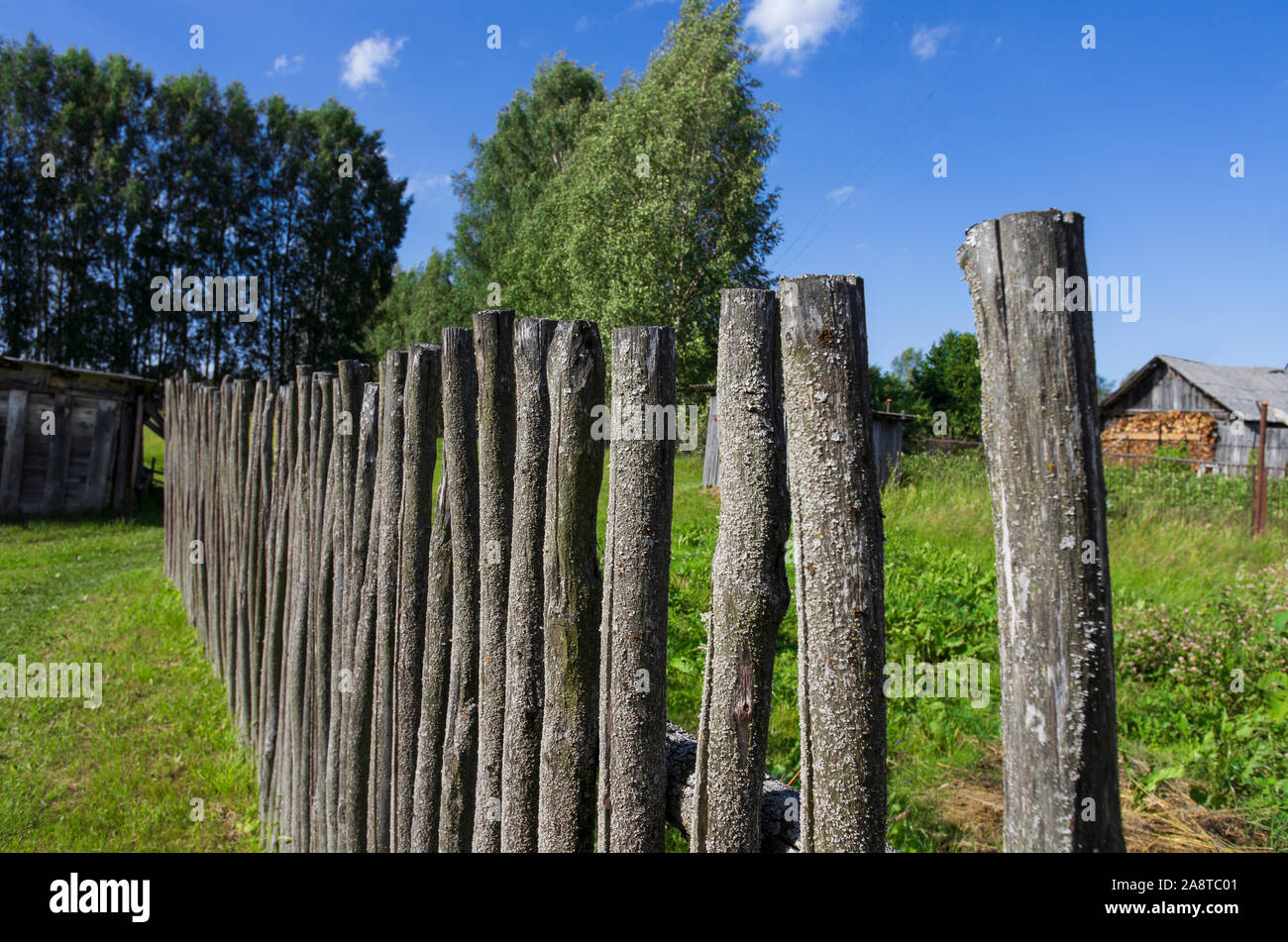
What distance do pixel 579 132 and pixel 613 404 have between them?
105 ft

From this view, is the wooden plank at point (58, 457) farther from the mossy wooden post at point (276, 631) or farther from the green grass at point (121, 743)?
the mossy wooden post at point (276, 631)

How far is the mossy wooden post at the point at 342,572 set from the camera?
3.00 m

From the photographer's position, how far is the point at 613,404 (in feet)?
5.70

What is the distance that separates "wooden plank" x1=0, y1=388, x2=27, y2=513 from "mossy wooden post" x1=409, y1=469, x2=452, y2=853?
1486cm

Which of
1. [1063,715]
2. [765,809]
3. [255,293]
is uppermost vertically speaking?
[255,293]

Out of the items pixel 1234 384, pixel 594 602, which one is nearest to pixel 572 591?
pixel 594 602

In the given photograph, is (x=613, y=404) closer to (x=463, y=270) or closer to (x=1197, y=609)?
(x=1197, y=609)

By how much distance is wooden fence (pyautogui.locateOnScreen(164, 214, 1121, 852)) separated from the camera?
1.33 meters

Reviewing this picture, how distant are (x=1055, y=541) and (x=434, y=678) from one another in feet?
6.11

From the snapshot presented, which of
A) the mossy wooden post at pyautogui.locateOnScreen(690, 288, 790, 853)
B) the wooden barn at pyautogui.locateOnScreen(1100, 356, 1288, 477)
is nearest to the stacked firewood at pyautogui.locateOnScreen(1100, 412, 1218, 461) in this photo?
the wooden barn at pyautogui.locateOnScreen(1100, 356, 1288, 477)

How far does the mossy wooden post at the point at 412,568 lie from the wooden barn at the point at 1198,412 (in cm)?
2538

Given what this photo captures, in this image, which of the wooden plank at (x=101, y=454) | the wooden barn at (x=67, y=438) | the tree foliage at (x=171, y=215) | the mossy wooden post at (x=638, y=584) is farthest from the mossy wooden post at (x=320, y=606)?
the tree foliage at (x=171, y=215)
